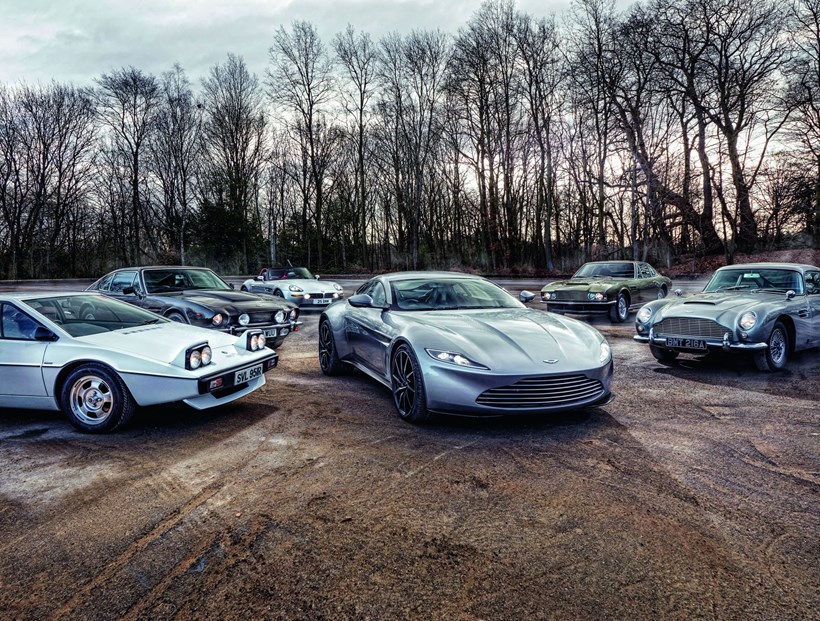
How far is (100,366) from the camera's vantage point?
438cm

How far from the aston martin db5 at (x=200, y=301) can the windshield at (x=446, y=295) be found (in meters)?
3.04

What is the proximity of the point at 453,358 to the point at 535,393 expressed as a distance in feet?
2.30

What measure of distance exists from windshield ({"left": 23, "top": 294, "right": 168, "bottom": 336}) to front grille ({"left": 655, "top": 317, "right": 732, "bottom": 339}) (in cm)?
616

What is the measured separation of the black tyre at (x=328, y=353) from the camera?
260 inches

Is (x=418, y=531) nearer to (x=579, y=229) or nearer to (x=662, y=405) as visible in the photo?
(x=662, y=405)

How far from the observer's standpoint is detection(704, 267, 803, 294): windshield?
754 cm

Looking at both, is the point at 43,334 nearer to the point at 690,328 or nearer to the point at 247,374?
the point at 247,374

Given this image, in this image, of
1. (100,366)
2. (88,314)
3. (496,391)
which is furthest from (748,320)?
(88,314)

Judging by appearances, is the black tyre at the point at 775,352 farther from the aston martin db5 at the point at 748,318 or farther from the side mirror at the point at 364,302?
the side mirror at the point at 364,302

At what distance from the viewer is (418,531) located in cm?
267

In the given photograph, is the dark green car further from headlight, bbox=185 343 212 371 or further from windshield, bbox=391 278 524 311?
headlight, bbox=185 343 212 371

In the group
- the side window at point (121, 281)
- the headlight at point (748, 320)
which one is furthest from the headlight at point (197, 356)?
the headlight at point (748, 320)

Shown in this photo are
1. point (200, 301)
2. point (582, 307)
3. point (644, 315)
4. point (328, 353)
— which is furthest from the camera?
point (582, 307)

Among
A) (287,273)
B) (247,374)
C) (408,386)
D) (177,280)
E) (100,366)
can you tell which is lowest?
(408,386)
